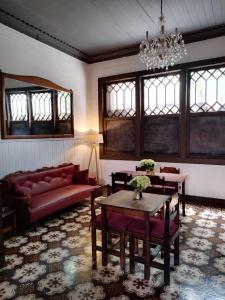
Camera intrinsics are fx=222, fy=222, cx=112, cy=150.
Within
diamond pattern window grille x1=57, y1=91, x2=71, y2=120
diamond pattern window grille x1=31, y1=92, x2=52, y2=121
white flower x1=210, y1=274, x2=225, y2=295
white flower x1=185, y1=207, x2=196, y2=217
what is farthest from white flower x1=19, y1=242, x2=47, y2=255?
diamond pattern window grille x1=57, y1=91, x2=71, y2=120

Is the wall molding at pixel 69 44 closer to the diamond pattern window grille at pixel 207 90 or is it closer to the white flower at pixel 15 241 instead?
the diamond pattern window grille at pixel 207 90

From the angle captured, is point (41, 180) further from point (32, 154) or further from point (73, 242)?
point (73, 242)

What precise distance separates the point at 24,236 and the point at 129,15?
3.86 metres

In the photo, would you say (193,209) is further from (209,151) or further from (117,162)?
(117,162)

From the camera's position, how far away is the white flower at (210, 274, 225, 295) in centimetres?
201

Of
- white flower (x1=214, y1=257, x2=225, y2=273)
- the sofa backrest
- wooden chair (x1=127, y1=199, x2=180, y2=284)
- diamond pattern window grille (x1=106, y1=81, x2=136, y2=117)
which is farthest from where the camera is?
Answer: diamond pattern window grille (x1=106, y1=81, x2=136, y2=117)

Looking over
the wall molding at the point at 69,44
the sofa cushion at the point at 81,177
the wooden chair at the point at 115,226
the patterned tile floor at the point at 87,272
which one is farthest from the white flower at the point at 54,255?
the wall molding at the point at 69,44

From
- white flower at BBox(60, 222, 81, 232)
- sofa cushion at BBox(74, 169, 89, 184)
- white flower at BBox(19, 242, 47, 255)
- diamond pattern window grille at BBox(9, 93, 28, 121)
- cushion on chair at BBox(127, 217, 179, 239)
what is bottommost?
white flower at BBox(19, 242, 47, 255)

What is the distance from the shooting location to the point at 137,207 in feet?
7.03

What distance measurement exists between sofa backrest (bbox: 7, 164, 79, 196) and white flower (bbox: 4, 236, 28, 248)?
0.62 metres

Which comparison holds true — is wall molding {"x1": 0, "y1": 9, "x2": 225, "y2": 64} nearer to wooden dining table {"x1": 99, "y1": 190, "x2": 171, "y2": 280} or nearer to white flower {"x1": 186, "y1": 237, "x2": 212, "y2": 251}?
wooden dining table {"x1": 99, "y1": 190, "x2": 171, "y2": 280}

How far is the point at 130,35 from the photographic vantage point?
448 cm

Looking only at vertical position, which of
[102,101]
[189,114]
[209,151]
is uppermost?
[102,101]

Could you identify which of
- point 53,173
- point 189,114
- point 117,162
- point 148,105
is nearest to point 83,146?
point 117,162
